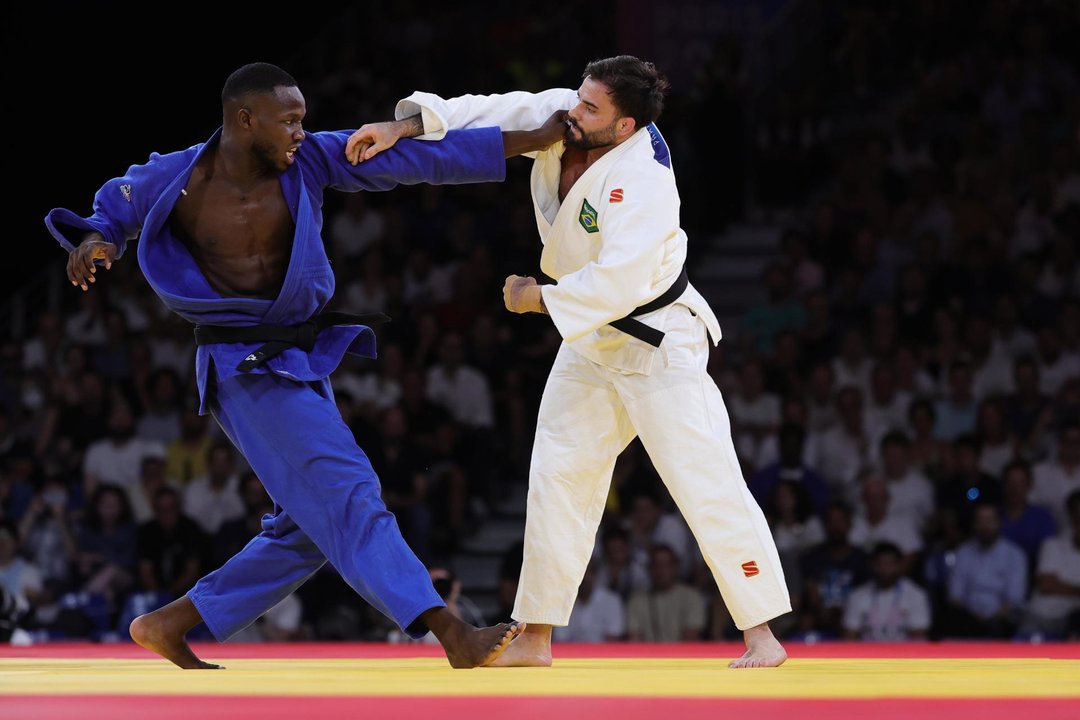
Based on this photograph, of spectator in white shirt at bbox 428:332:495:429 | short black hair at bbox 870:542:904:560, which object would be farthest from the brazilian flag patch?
spectator in white shirt at bbox 428:332:495:429

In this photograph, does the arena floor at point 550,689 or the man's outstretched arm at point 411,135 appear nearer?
the arena floor at point 550,689

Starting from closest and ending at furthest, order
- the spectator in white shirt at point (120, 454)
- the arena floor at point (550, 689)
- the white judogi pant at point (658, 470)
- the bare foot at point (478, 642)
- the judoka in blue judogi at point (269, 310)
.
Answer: the arena floor at point (550, 689) → the bare foot at point (478, 642) → the judoka in blue judogi at point (269, 310) → the white judogi pant at point (658, 470) → the spectator in white shirt at point (120, 454)

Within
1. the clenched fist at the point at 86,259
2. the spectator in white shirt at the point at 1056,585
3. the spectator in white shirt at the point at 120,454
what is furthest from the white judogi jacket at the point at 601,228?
the spectator in white shirt at the point at 120,454

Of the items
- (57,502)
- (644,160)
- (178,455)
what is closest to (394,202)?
(178,455)

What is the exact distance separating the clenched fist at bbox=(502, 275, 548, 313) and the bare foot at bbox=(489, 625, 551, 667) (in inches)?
30.7

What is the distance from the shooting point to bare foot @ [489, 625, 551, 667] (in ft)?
11.2

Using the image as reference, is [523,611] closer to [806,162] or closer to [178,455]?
[178,455]

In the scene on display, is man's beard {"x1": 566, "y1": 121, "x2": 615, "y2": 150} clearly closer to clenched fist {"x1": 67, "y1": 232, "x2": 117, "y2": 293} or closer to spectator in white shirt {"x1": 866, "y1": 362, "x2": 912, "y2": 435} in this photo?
clenched fist {"x1": 67, "y1": 232, "x2": 117, "y2": 293}

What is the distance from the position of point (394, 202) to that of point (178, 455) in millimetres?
2416

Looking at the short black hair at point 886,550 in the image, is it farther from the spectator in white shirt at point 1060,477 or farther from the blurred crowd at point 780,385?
the spectator in white shirt at point 1060,477

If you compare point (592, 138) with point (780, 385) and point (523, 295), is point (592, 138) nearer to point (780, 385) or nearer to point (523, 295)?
point (523, 295)

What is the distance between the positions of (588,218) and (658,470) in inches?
24.9

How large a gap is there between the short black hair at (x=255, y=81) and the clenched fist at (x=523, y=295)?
69 centimetres

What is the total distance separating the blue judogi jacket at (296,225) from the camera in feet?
10.4
